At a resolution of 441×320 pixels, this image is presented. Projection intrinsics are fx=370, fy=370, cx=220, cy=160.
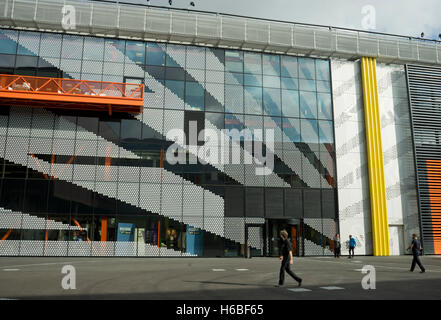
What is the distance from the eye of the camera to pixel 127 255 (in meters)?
24.0

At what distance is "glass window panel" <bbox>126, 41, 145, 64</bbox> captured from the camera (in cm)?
2648

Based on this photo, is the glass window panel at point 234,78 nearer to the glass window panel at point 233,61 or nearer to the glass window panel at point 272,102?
the glass window panel at point 233,61

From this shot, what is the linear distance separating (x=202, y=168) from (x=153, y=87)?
266 inches

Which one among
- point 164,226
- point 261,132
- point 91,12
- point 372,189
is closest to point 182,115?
point 261,132

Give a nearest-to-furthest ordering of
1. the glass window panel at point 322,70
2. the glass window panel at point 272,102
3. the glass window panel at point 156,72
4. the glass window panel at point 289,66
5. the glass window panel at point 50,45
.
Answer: the glass window panel at point 50,45 < the glass window panel at point 156,72 < the glass window panel at point 272,102 < the glass window panel at point 289,66 < the glass window panel at point 322,70

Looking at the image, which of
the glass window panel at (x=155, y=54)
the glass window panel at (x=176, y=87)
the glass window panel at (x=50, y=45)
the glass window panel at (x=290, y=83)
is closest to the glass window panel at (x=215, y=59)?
the glass window panel at (x=176, y=87)

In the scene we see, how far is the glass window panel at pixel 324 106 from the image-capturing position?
94.4 feet

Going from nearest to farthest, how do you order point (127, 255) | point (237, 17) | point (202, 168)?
point (127, 255)
point (202, 168)
point (237, 17)

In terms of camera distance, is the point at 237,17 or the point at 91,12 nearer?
the point at 91,12

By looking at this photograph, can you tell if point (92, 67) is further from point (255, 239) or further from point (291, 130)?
point (255, 239)

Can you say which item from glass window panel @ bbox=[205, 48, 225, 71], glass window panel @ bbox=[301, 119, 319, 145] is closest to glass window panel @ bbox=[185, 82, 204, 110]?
glass window panel @ bbox=[205, 48, 225, 71]

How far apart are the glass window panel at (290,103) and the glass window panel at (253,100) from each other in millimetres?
1907

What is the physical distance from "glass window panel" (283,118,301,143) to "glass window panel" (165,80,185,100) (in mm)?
7934
